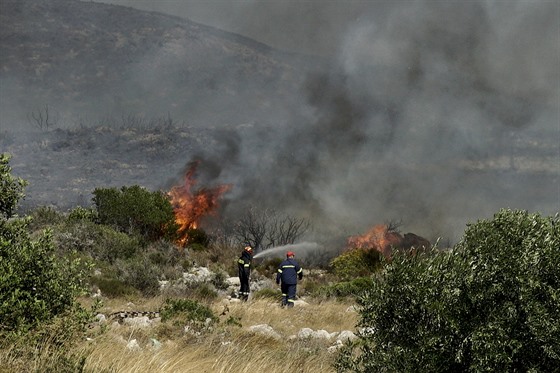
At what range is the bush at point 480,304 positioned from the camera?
4816 millimetres

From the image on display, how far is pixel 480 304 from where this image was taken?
16.8 feet

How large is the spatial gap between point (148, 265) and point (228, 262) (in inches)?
312

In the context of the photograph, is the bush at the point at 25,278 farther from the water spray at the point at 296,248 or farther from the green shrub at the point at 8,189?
the water spray at the point at 296,248

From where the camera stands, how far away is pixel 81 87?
181375 millimetres

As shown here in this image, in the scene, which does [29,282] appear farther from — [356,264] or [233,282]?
[356,264]

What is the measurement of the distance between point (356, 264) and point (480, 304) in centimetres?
2400

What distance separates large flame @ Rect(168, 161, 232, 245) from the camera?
37463 mm

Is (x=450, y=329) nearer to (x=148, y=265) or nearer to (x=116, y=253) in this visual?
(x=148, y=265)

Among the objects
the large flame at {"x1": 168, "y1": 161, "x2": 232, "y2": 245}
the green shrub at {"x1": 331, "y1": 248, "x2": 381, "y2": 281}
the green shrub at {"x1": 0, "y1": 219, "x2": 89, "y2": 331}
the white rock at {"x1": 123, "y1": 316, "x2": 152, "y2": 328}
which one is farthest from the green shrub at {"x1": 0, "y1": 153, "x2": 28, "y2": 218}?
the large flame at {"x1": 168, "y1": 161, "x2": 232, "y2": 245}

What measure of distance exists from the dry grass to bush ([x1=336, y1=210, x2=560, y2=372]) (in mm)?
1768

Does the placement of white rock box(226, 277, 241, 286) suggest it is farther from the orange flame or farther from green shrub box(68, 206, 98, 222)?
the orange flame

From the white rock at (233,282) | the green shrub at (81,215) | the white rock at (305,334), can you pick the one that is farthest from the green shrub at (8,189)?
the green shrub at (81,215)

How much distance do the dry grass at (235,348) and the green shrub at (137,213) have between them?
16185 millimetres

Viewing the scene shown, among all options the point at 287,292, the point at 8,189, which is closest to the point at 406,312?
the point at 8,189
